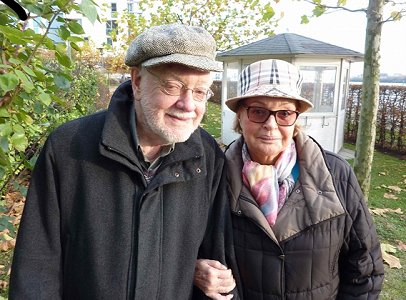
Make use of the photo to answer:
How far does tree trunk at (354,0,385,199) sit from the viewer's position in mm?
4402

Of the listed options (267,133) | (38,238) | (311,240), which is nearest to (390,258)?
(311,240)

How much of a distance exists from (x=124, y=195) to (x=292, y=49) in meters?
7.96

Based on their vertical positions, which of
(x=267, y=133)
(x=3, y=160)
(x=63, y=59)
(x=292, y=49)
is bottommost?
(x=3, y=160)

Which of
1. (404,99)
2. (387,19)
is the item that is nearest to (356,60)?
(404,99)

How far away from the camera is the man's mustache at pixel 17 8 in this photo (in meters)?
1.40

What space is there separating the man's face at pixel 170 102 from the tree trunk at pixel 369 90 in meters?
3.61

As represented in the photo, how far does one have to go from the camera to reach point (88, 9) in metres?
1.29

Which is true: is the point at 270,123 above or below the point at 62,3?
below

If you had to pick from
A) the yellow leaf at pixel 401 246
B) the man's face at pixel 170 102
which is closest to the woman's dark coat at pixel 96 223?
the man's face at pixel 170 102

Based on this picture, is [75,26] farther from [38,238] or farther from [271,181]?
[271,181]

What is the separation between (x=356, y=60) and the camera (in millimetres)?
10031

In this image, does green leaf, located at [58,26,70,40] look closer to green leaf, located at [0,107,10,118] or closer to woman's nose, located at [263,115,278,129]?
green leaf, located at [0,107,10,118]

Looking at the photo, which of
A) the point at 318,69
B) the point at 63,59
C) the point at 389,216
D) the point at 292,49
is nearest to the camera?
the point at 63,59

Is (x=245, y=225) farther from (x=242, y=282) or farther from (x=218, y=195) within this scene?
(x=242, y=282)
